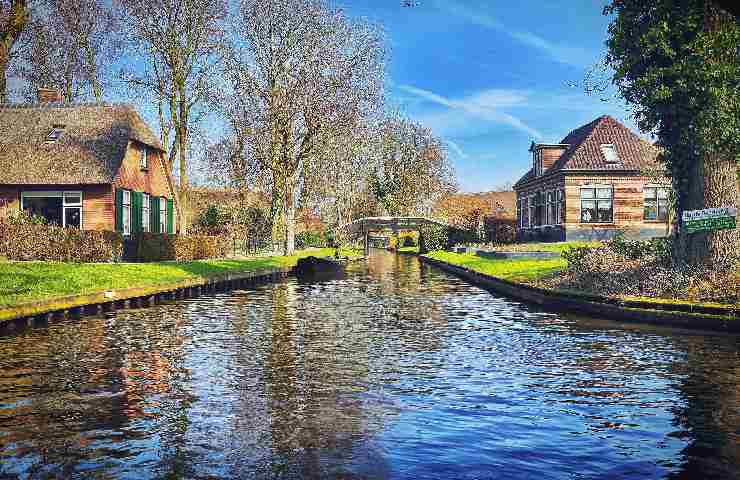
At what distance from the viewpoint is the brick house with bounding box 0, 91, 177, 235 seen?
3894 cm

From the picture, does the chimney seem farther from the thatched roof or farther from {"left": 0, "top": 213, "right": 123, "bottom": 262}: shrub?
{"left": 0, "top": 213, "right": 123, "bottom": 262}: shrub

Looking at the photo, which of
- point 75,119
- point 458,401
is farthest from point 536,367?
point 75,119

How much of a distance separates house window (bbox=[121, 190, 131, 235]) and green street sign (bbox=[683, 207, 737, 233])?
30.0m

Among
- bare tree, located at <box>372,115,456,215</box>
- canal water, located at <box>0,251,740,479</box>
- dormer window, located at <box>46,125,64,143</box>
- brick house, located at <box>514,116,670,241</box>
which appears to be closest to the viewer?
canal water, located at <box>0,251,740,479</box>

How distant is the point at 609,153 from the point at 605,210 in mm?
3656

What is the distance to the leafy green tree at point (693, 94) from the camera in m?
17.9

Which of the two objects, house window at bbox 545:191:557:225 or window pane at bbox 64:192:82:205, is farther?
house window at bbox 545:191:557:225

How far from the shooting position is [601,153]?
161ft

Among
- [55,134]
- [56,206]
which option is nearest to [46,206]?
[56,206]

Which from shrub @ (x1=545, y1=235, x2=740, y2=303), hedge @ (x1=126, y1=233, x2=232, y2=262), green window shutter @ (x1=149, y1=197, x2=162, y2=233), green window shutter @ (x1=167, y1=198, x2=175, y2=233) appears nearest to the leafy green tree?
shrub @ (x1=545, y1=235, x2=740, y2=303)

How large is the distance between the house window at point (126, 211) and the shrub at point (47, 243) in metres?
11.4

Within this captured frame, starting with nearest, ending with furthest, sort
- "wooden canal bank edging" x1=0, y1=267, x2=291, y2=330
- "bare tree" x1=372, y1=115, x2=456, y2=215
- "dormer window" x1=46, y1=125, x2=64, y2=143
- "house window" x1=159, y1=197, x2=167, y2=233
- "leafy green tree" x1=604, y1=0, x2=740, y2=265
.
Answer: "wooden canal bank edging" x1=0, y1=267, x2=291, y2=330
"leafy green tree" x1=604, y1=0, x2=740, y2=265
"dormer window" x1=46, y1=125, x2=64, y2=143
"house window" x1=159, y1=197, x2=167, y2=233
"bare tree" x1=372, y1=115, x2=456, y2=215

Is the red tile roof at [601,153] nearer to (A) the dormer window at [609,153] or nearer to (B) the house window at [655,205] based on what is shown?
(A) the dormer window at [609,153]

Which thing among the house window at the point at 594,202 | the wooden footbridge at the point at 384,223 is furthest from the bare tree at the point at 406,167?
the house window at the point at 594,202
